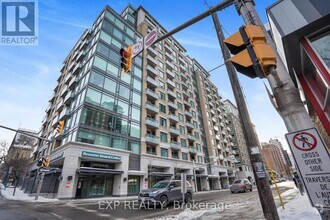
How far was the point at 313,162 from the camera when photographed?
203 centimetres

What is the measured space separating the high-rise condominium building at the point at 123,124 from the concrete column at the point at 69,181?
0.09m

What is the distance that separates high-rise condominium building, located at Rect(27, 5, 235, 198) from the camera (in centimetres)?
2161

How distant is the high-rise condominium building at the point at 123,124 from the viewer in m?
21.6

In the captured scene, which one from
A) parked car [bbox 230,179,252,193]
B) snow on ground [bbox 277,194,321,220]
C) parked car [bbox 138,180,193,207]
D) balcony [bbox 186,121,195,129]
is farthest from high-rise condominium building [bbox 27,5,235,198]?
snow on ground [bbox 277,194,321,220]

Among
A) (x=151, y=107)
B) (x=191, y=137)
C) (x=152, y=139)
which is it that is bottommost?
(x=152, y=139)

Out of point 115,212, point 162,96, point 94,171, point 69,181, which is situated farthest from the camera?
point 162,96

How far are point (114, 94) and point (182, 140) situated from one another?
705 inches

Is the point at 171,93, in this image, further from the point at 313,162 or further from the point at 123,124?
the point at 313,162

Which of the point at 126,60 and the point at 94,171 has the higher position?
the point at 126,60

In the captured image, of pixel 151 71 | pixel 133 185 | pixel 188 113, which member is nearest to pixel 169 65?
pixel 151 71

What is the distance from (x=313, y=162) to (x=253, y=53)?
1.53 metres

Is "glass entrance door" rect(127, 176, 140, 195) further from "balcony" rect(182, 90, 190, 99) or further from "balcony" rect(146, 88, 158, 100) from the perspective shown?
"balcony" rect(182, 90, 190, 99)

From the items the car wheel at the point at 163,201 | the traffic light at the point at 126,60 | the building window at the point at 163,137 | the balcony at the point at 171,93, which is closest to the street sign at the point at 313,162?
the traffic light at the point at 126,60

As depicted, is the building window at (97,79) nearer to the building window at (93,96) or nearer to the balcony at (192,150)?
the building window at (93,96)
